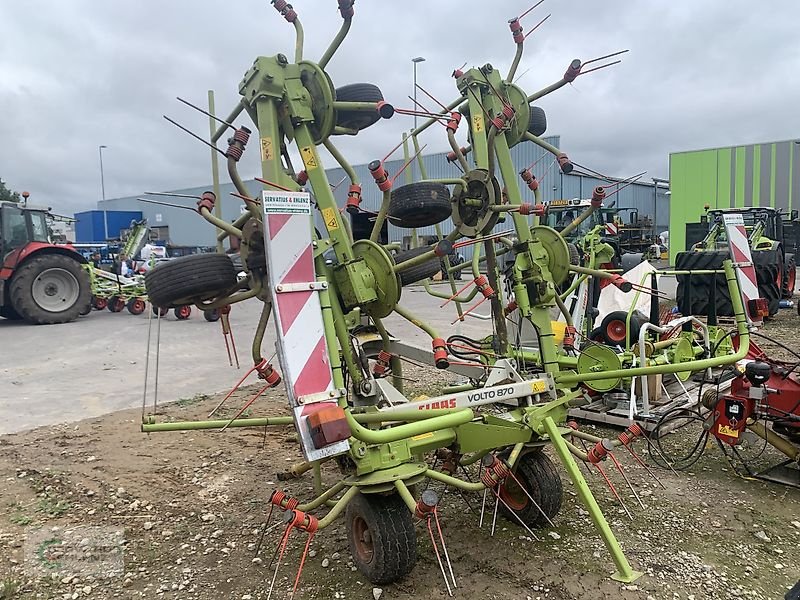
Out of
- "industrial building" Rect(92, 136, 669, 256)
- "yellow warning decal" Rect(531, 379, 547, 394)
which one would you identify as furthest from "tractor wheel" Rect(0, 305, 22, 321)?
"yellow warning decal" Rect(531, 379, 547, 394)

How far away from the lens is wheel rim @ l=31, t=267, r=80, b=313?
40.9 ft

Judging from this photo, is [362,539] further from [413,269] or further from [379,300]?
[413,269]

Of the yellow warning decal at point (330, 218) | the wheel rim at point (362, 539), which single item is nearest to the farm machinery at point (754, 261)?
the yellow warning decal at point (330, 218)

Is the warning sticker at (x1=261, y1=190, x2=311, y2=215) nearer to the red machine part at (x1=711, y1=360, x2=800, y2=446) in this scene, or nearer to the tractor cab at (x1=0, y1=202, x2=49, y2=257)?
the red machine part at (x1=711, y1=360, x2=800, y2=446)

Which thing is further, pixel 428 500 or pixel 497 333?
pixel 497 333

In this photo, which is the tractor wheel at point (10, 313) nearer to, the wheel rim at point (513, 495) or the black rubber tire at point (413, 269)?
the black rubber tire at point (413, 269)

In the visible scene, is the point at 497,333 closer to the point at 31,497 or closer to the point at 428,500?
the point at 428,500

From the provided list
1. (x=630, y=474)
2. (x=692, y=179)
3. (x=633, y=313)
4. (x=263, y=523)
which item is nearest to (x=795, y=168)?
(x=692, y=179)

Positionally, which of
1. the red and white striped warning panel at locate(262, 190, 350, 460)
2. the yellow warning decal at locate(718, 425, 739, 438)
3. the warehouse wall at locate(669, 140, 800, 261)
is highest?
the warehouse wall at locate(669, 140, 800, 261)

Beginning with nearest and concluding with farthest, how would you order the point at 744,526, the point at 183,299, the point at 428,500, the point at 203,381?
the point at 428,500 < the point at 183,299 < the point at 744,526 < the point at 203,381

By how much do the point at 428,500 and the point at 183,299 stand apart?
1555 mm

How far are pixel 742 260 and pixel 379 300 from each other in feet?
9.56

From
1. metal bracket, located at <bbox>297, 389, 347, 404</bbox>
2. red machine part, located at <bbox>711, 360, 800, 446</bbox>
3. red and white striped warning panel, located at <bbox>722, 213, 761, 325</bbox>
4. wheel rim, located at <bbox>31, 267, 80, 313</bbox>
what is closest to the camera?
metal bracket, located at <bbox>297, 389, 347, 404</bbox>

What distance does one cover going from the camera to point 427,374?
7684 millimetres
